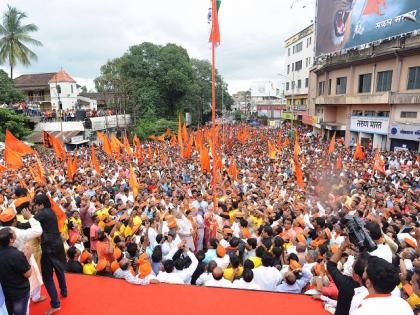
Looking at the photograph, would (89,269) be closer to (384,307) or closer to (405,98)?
(384,307)

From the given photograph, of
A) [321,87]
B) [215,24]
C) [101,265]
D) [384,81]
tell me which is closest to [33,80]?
[321,87]

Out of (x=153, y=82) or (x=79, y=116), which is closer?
(x=79, y=116)

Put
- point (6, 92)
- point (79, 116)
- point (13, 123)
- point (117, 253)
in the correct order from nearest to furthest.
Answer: point (117, 253)
point (13, 123)
point (6, 92)
point (79, 116)

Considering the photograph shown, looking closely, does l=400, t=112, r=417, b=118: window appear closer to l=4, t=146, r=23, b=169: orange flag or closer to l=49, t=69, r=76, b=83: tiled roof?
l=4, t=146, r=23, b=169: orange flag

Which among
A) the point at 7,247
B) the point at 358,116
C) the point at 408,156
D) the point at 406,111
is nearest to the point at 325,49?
the point at 358,116

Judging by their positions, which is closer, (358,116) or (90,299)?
(90,299)

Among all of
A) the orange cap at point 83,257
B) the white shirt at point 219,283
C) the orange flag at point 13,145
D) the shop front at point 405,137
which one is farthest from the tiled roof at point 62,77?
the white shirt at point 219,283

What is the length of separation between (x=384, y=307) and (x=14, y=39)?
35.4 meters

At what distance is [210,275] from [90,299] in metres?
1.55

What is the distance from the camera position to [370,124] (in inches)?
840

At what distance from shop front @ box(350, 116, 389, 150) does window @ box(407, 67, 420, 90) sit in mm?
2277

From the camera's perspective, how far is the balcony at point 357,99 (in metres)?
19.8

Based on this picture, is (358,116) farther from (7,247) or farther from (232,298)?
(7,247)

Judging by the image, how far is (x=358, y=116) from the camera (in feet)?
75.4
